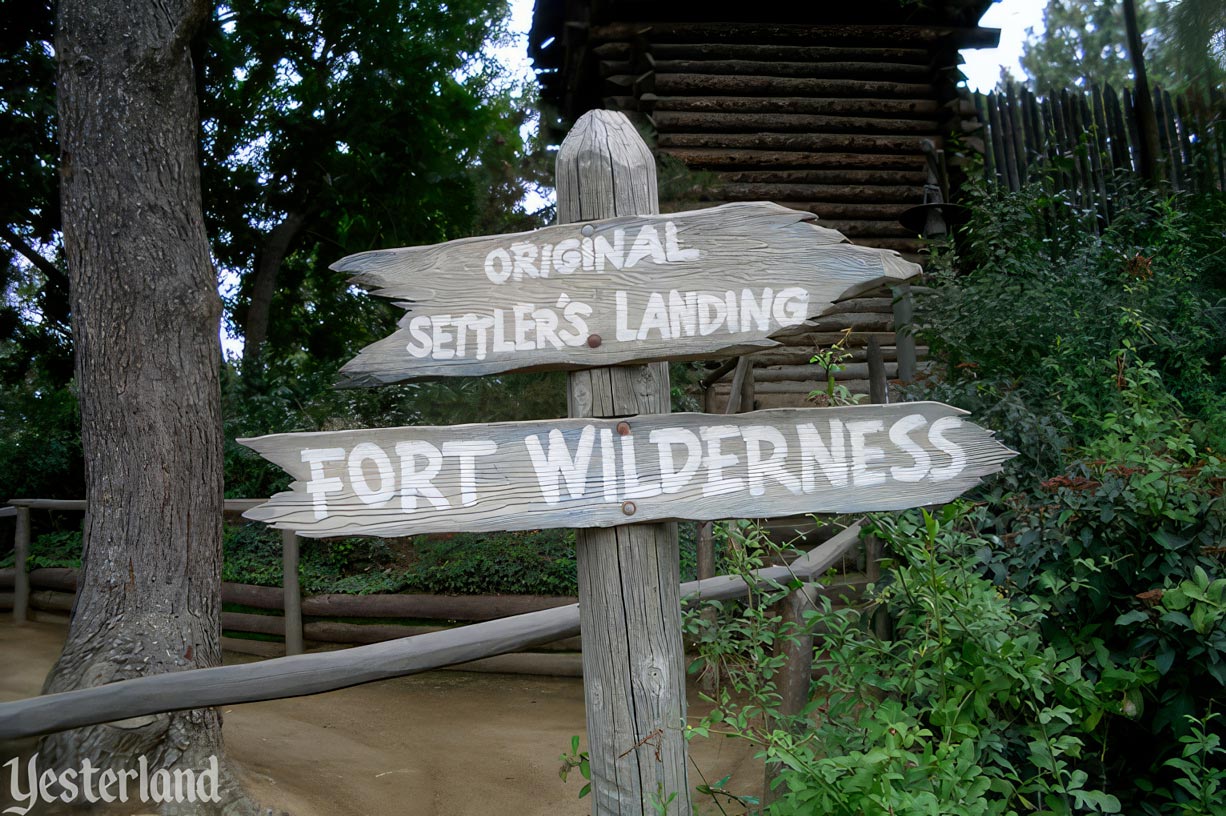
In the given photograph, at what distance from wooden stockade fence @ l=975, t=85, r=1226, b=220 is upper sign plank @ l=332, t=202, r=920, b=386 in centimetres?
836

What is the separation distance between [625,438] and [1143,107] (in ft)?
A: 31.1

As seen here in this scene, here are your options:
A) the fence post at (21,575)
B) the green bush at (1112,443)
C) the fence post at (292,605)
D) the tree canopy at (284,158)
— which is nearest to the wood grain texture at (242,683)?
the green bush at (1112,443)

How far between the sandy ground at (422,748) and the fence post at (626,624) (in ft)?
6.58

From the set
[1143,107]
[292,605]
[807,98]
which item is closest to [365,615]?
[292,605]

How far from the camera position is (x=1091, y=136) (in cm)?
996

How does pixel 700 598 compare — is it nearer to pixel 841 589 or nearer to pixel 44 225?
pixel 841 589

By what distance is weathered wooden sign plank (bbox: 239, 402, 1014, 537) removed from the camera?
2301mm

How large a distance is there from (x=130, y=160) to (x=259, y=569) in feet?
16.3

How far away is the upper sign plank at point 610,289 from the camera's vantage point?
235 cm

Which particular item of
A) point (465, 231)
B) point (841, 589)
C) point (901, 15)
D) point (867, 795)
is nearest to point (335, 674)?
point (867, 795)

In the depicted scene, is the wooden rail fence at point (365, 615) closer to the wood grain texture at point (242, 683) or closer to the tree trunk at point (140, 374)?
the tree trunk at point (140, 374)

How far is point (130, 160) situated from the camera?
187 inches

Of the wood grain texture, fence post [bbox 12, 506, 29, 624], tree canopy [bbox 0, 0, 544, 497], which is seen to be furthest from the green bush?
fence post [bbox 12, 506, 29, 624]

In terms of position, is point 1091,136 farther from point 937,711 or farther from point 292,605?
point 937,711
